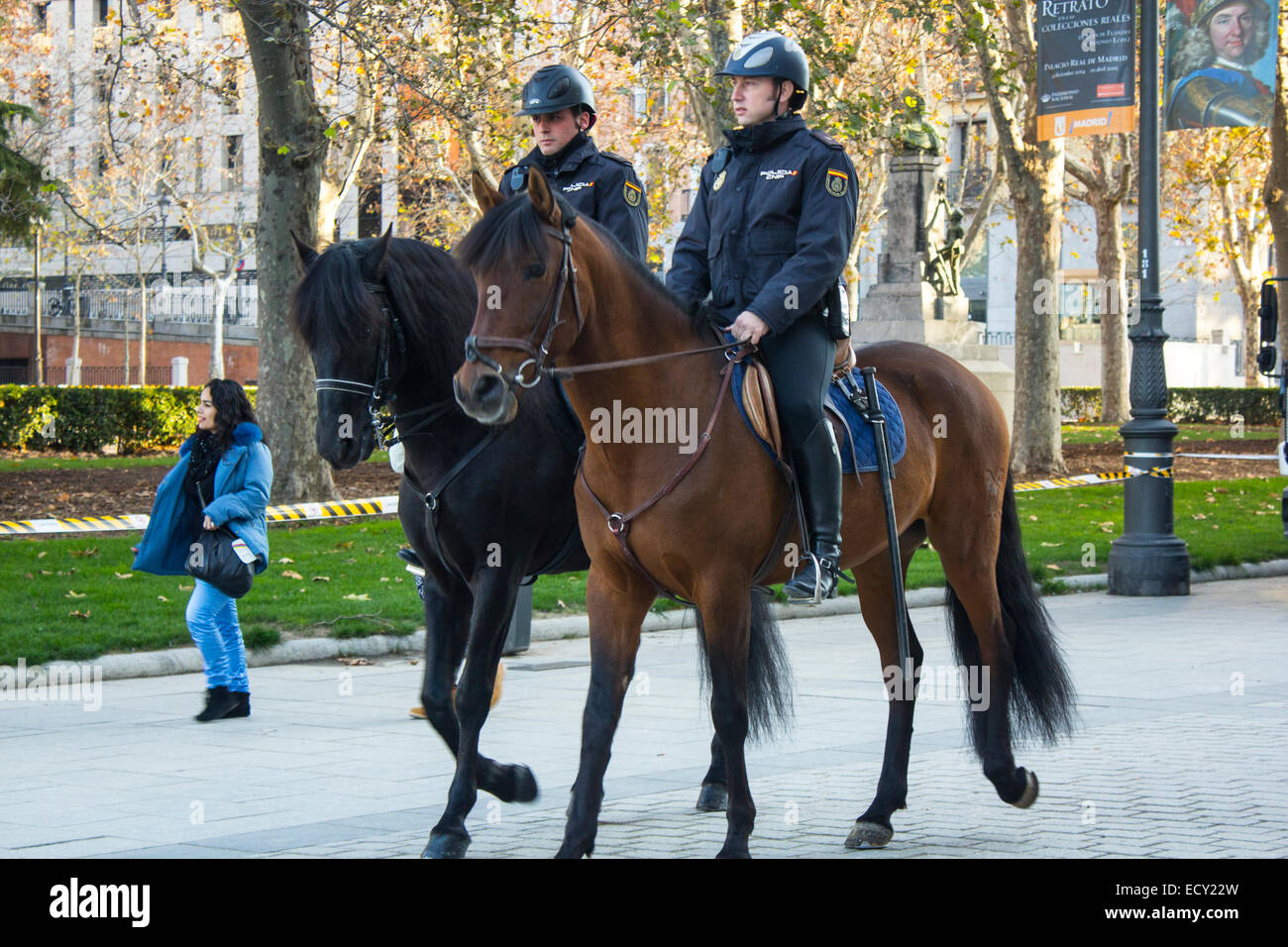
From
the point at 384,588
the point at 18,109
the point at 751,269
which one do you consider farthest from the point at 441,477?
the point at 18,109

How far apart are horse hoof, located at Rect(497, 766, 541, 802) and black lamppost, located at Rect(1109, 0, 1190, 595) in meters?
9.63

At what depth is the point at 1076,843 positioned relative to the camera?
5.92m

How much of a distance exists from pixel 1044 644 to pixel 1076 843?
131cm

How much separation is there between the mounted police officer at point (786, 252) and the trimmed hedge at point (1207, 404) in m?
40.6

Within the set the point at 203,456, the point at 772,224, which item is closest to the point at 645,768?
the point at 772,224

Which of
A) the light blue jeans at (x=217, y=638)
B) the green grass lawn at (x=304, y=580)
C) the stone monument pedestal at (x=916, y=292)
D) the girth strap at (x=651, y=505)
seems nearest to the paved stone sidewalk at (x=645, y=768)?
the light blue jeans at (x=217, y=638)

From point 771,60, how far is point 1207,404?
44432 mm

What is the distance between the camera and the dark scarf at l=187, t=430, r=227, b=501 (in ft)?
31.3

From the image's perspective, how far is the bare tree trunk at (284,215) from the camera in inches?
691

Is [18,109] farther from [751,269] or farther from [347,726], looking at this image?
[751,269]

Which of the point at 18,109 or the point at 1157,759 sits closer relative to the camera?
the point at 1157,759

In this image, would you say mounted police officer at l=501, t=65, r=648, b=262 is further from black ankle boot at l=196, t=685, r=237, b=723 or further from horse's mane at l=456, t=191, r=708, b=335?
black ankle boot at l=196, t=685, r=237, b=723

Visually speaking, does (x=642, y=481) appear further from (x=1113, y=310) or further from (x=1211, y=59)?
(x=1113, y=310)

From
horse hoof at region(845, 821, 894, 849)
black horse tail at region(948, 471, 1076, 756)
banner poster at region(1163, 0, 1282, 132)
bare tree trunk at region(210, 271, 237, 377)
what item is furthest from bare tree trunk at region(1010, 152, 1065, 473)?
bare tree trunk at region(210, 271, 237, 377)
